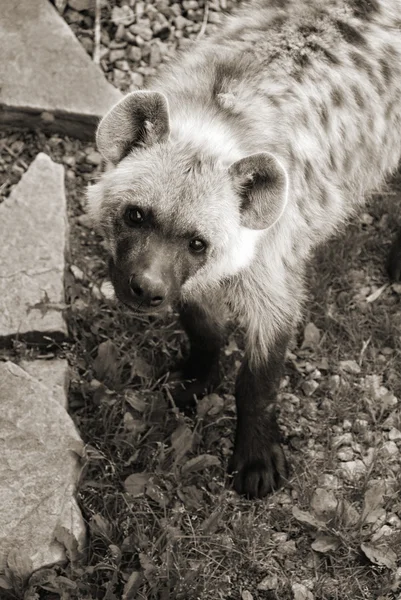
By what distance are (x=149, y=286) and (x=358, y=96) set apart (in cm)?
130

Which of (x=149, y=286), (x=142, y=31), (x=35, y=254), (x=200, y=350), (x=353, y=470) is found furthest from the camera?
(x=142, y=31)

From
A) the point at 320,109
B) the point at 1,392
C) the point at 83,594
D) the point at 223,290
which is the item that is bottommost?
the point at 83,594

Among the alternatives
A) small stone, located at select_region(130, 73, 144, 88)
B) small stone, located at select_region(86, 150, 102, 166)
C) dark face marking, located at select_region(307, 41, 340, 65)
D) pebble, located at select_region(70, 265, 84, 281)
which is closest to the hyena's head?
dark face marking, located at select_region(307, 41, 340, 65)

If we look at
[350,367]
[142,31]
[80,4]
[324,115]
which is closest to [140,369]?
[350,367]

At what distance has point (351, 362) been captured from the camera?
428cm

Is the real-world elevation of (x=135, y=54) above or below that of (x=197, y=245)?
below

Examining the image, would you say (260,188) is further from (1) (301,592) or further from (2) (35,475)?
(1) (301,592)

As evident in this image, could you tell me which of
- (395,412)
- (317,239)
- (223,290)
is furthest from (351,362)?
(223,290)

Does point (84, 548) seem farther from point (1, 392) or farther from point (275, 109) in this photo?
point (275, 109)

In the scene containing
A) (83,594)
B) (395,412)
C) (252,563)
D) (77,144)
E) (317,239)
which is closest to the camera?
(83,594)

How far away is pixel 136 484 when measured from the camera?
142 inches

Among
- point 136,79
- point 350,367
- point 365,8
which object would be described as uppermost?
point 365,8

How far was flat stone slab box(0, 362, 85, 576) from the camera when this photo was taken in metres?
3.32

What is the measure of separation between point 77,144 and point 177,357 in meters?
1.31
